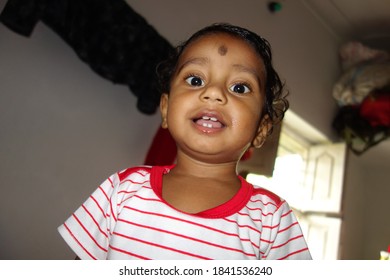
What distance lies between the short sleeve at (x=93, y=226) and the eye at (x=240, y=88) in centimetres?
23

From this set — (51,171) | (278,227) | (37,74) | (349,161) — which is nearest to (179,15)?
(37,74)

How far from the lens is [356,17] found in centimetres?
205

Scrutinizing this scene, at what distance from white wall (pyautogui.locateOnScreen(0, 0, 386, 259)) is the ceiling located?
37 centimetres

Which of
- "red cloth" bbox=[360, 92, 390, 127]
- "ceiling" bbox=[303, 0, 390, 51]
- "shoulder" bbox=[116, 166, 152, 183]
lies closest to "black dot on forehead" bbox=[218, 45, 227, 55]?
"shoulder" bbox=[116, 166, 152, 183]

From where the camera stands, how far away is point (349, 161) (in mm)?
2500

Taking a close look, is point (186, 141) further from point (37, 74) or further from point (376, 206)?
point (376, 206)

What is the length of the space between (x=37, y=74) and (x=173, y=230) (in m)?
0.88

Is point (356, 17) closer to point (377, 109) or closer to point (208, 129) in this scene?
point (377, 109)

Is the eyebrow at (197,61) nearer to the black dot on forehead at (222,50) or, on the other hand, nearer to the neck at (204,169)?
the black dot on forehead at (222,50)

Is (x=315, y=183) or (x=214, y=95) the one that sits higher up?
(x=315, y=183)

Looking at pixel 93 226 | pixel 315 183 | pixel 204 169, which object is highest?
pixel 315 183

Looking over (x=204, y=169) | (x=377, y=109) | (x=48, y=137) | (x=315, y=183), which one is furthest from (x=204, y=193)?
(x=315, y=183)

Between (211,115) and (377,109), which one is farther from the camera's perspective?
(377,109)

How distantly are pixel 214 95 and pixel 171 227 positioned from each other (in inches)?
7.4
